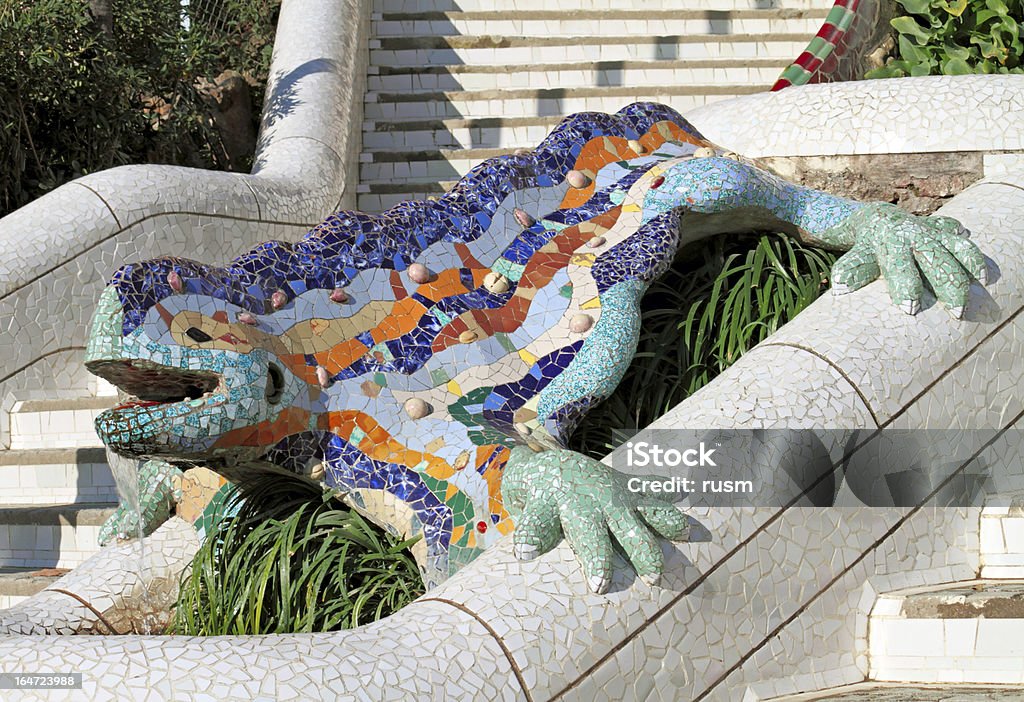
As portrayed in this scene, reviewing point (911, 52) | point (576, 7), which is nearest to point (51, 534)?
point (911, 52)

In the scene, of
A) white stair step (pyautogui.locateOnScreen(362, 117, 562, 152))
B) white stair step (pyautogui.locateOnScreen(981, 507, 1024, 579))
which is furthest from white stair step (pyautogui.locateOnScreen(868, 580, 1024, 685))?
white stair step (pyautogui.locateOnScreen(362, 117, 562, 152))

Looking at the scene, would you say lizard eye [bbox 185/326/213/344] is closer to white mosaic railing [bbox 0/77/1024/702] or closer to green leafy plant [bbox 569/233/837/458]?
→ white mosaic railing [bbox 0/77/1024/702]

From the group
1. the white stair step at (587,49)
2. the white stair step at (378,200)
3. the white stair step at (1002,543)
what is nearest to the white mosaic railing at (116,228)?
the white stair step at (378,200)

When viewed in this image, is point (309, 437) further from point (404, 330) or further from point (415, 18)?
point (415, 18)

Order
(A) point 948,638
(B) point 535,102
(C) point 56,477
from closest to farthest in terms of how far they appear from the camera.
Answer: (A) point 948,638, (C) point 56,477, (B) point 535,102

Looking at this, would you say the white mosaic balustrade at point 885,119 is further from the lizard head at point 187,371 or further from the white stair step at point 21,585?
the white stair step at point 21,585

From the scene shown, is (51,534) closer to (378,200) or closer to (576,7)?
(378,200)

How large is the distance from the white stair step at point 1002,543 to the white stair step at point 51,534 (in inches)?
121

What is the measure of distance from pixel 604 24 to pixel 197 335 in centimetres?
613

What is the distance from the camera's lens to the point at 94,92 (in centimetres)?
766

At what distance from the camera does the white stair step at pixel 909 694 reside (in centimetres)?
338

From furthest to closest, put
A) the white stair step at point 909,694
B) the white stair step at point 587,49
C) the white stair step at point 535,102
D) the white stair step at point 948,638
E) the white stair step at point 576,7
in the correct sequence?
the white stair step at point 576,7 → the white stair step at point 587,49 → the white stair step at point 535,102 → the white stair step at point 948,638 → the white stair step at point 909,694

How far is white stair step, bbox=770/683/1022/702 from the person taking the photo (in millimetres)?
3383

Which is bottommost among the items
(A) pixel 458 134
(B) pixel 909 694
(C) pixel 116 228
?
(B) pixel 909 694
